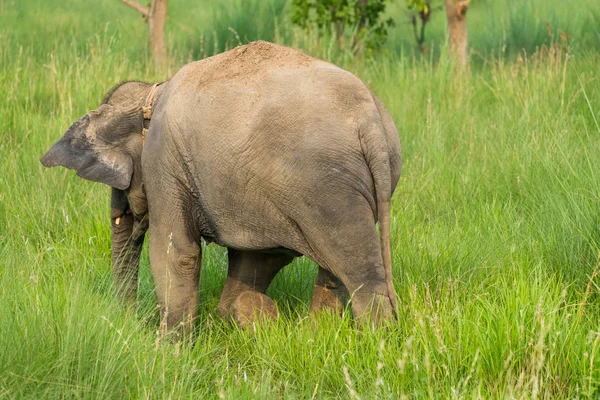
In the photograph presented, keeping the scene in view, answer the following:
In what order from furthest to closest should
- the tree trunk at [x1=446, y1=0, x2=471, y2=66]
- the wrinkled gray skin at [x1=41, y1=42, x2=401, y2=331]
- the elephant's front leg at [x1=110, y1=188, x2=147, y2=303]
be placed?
1. the tree trunk at [x1=446, y1=0, x2=471, y2=66]
2. the elephant's front leg at [x1=110, y1=188, x2=147, y2=303]
3. the wrinkled gray skin at [x1=41, y1=42, x2=401, y2=331]

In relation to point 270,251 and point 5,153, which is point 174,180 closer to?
point 270,251

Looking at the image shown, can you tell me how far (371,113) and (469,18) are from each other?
1784 centimetres

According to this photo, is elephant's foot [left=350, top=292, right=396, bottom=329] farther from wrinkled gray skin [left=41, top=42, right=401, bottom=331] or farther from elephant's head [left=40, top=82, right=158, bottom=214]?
elephant's head [left=40, top=82, right=158, bottom=214]

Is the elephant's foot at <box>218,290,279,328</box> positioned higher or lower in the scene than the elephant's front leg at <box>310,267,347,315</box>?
lower

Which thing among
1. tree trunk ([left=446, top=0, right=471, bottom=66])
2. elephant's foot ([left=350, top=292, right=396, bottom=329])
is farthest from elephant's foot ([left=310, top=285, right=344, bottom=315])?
tree trunk ([left=446, top=0, right=471, bottom=66])

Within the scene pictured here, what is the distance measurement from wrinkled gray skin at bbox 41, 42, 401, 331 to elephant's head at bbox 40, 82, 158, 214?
23mm

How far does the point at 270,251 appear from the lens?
4375 millimetres

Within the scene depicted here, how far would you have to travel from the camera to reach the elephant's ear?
464cm

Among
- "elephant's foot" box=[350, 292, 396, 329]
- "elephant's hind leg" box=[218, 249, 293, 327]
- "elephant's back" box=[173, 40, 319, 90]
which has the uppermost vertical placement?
"elephant's back" box=[173, 40, 319, 90]

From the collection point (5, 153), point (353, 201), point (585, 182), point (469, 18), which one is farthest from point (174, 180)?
point (469, 18)

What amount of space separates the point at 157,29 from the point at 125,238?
5.52m

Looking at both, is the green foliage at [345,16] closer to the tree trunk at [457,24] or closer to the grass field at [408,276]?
the tree trunk at [457,24]

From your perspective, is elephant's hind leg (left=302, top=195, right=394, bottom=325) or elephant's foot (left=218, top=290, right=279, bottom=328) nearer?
elephant's hind leg (left=302, top=195, right=394, bottom=325)

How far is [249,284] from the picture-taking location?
4703 millimetres
